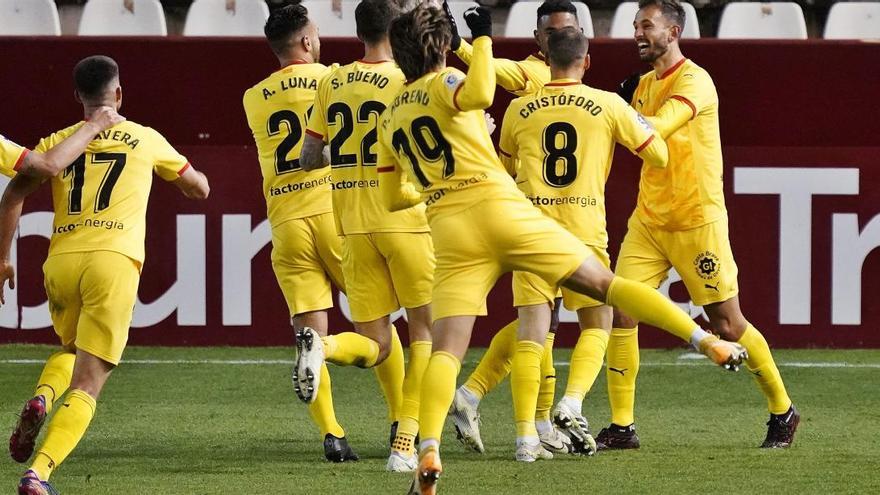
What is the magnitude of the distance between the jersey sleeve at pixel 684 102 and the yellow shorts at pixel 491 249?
4.39ft

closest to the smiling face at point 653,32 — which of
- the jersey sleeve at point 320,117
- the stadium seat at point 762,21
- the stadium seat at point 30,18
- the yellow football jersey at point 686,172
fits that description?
the yellow football jersey at point 686,172

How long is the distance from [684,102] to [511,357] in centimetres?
144

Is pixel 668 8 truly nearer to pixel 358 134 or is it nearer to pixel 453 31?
pixel 358 134

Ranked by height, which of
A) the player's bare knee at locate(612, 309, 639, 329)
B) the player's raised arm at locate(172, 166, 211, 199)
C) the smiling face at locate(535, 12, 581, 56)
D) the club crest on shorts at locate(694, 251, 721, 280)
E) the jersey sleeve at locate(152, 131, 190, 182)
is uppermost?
the smiling face at locate(535, 12, 581, 56)

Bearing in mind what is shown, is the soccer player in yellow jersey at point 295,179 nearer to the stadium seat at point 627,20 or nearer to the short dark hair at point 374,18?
the short dark hair at point 374,18

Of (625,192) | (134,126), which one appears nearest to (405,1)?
(134,126)

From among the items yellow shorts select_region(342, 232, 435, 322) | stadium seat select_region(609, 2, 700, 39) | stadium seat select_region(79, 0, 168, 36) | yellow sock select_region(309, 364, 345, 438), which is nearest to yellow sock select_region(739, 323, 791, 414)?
yellow shorts select_region(342, 232, 435, 322)

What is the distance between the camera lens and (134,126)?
6605 mm

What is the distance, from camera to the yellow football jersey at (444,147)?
5980 millimetres

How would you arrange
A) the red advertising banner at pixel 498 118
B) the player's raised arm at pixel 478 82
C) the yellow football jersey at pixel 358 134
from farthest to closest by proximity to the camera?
the red advertising banner at pixel 498 118, the yellow football jersey at pixel 358 134, the player's raised arm at pixel 478 82

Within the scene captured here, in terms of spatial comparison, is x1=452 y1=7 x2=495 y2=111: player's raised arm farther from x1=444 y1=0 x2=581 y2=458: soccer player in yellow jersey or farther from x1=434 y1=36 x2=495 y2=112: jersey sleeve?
x1=444 y1=0 x2=581 y2=458: soccer player in yellow jersey

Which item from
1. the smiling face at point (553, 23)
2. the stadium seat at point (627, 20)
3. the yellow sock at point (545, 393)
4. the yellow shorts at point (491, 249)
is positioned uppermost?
the smiling face at point (553, 23)

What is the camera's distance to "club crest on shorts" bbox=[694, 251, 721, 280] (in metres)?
7.59

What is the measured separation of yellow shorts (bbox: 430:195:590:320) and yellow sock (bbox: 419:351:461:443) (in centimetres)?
20
